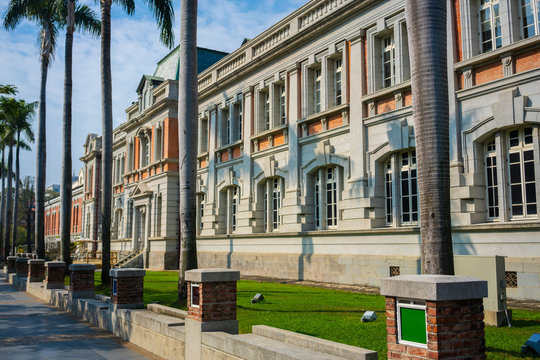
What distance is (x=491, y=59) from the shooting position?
1386 cm

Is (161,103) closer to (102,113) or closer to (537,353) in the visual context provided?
(102,113)

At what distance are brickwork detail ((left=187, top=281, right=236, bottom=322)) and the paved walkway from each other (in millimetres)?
2014

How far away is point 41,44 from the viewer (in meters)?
28.4

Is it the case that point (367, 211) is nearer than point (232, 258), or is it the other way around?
point (367, 211)

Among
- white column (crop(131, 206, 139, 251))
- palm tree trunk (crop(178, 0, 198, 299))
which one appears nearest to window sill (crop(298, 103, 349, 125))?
palm tree trunk (crop(178, 0, 198, 299))

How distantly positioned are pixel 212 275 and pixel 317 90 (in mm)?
14571

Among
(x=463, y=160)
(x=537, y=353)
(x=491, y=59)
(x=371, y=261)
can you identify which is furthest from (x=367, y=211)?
(x=537, y=353)

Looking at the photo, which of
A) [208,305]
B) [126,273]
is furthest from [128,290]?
[208,305]

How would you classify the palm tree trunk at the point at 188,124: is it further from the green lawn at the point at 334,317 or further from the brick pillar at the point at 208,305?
the brick pillar at the point at 208,305

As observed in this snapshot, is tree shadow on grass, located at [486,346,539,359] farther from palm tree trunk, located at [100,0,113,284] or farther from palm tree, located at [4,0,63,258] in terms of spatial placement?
palm tree, located at [4,0,63,258]

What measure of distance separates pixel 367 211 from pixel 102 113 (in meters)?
11.5

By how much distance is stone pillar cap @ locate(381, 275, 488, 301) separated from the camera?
415cm

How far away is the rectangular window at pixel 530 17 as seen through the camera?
13.4 m

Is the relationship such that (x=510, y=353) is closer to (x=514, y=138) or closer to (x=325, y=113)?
(x=514, y=138)
